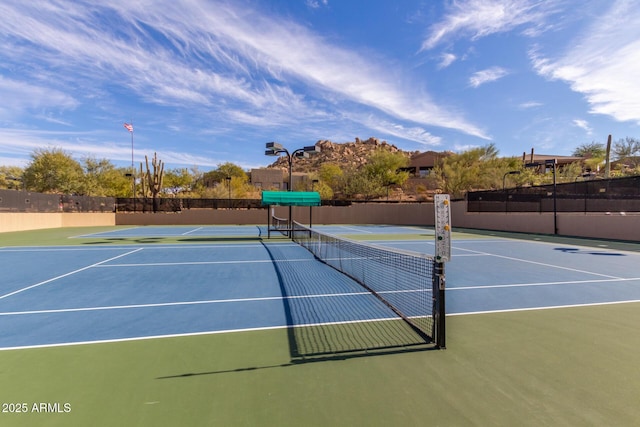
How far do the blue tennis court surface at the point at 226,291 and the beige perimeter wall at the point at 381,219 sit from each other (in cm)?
924

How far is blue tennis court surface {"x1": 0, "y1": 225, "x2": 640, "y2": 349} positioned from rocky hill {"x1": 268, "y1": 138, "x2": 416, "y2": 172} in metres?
104

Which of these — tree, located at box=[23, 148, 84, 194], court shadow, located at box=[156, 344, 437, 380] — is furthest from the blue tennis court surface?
tree, located at box=[23, 148, 84, 194]

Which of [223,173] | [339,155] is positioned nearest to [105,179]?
[223,173]

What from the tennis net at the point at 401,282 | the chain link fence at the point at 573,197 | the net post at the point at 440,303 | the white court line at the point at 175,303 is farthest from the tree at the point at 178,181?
the net post at the point at 440,303

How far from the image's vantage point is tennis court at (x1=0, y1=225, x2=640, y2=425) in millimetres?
2938

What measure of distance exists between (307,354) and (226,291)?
3.62 meters

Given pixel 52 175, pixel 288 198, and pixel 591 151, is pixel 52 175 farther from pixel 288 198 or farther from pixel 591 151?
pixel 591 151

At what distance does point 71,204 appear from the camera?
98.3ft

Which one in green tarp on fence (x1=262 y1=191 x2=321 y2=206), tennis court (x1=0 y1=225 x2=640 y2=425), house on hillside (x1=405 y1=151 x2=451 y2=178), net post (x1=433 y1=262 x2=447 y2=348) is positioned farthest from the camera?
house on hillside (x1=405 y1=151 x2=451 y2=178)

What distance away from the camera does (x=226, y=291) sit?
718cm

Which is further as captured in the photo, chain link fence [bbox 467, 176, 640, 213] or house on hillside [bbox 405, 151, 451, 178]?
house on hillside [bbox 405, 151, 451, 178]

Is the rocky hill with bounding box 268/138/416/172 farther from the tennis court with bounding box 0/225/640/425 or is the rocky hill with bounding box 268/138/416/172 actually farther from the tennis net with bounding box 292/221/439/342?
the tennis court with bounding box 0/225/640/425

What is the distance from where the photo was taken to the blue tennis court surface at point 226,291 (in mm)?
5184

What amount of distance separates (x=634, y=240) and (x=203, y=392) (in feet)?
76.6
